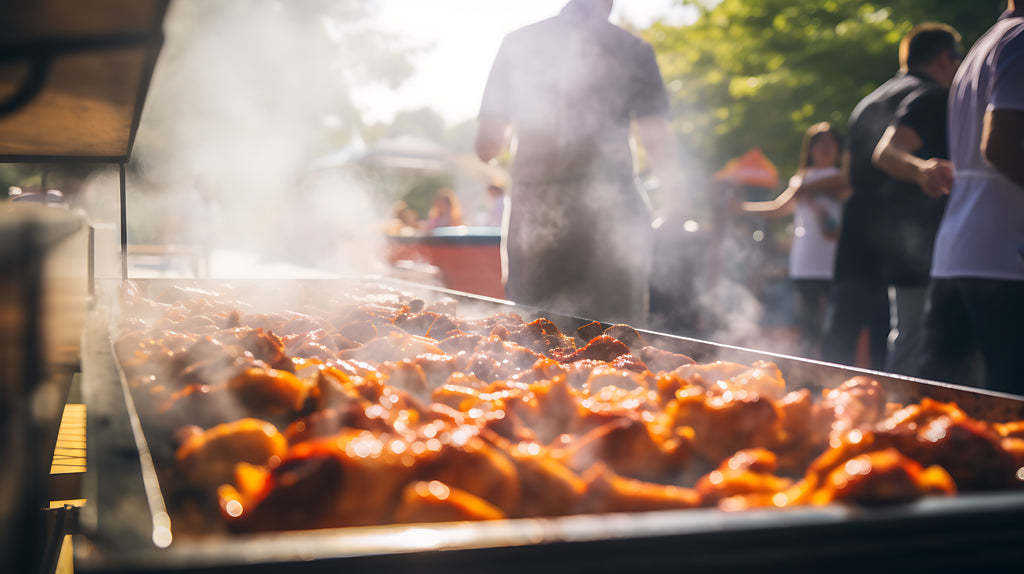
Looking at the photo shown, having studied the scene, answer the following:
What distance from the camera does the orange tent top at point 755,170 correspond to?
17.1 m

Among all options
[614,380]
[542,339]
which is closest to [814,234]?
[542,339]

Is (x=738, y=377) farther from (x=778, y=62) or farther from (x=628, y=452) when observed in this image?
(x=778, y=62)

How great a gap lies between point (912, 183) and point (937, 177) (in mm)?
1401

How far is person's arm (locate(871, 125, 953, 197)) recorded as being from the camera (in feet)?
11.5

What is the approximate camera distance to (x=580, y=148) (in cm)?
419

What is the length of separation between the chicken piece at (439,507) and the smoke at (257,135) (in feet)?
39.2

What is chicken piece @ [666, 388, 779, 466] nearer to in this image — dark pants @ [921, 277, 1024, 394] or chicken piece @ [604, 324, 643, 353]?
chicken piece @ [604, 324, 643, 353]

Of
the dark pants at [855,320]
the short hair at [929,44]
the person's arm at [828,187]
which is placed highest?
the short hair at [929,44]

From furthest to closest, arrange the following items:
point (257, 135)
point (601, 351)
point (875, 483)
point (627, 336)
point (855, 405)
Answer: point (257, 135) < point (627, 336) < point (601, 351) < point (855, 405) < point (875, 483)

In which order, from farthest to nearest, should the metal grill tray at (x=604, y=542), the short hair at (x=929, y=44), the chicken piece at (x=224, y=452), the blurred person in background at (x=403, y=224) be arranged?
the blurred person in background at (x=403, y=224) < the short hair at (x=929, y=44) < the chicken piece at (x=224, y=452) < the metal grill tray at (x=604, y=542)

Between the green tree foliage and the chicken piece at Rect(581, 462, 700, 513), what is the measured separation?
13.0m

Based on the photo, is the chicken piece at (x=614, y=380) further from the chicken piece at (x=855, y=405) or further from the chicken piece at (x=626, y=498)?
the chicken piece at (x=626, y=498)

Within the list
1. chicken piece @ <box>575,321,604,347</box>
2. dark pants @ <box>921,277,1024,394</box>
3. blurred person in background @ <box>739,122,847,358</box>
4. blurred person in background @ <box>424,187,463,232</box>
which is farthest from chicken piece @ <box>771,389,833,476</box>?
blurred person in background @ <box>424,187,463,232</box>

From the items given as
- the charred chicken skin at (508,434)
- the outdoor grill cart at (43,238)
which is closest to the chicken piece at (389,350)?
the charred chicken skin at (508,434)
